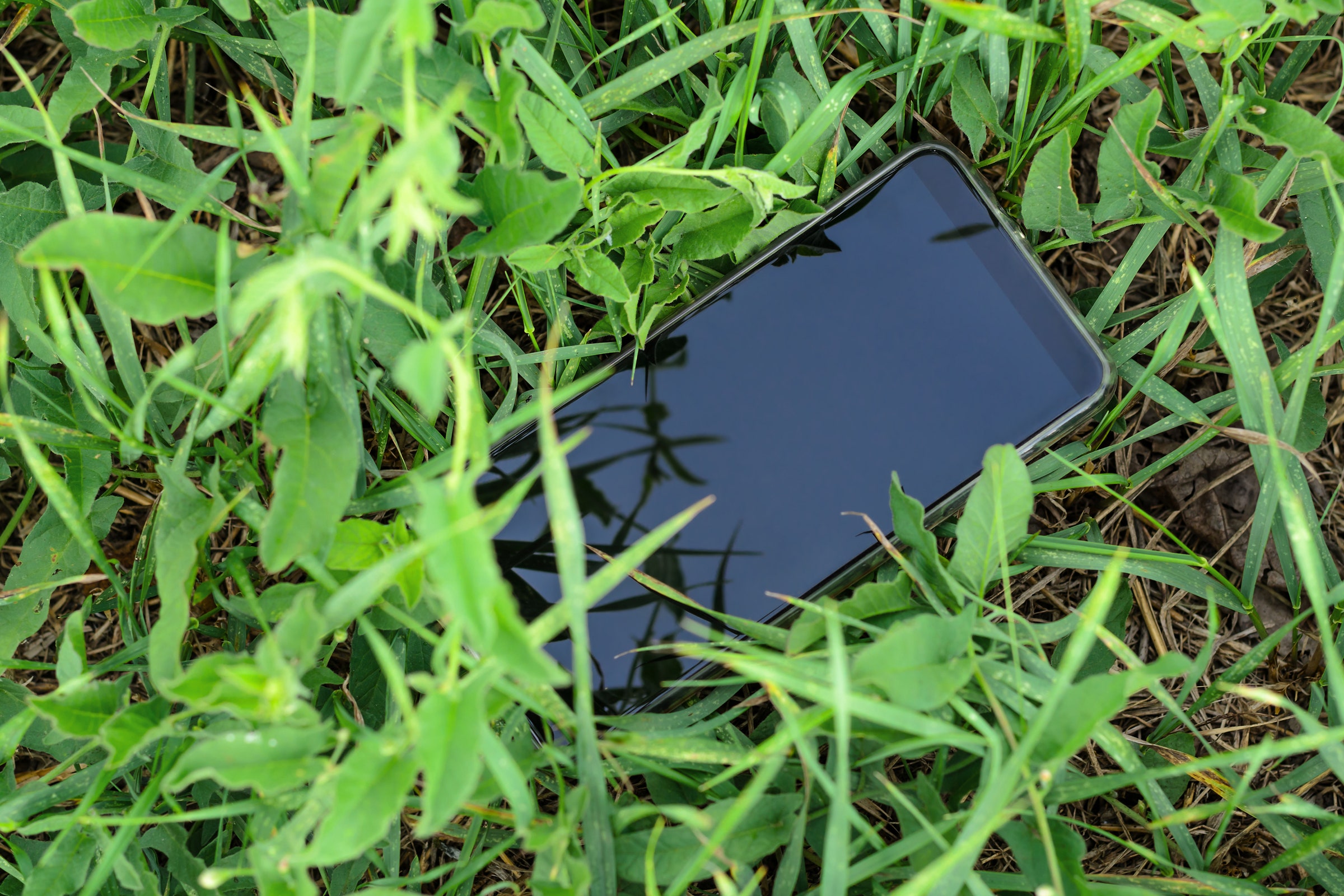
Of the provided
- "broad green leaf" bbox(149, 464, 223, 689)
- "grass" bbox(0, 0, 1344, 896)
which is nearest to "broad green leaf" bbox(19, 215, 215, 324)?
"grass" bbox(0, 0, 1344, 896)

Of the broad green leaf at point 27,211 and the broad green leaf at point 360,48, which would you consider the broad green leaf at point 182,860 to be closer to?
the broad green leaf at point 27,211

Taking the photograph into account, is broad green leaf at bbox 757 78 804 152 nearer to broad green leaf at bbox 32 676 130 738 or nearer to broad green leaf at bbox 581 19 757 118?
broad green leaf at bbox 581 19 757 118

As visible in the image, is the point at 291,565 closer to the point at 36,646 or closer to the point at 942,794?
the point at 36,646

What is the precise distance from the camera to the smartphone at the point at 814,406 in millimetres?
973

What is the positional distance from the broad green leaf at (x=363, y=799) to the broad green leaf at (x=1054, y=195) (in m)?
0.83

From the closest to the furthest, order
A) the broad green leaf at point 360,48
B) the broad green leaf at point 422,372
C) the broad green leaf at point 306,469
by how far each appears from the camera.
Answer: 1. the broad green leaf at point 422,372
2. the broad green leaf at point 360,48
3. the broad green leaf at point 306,469

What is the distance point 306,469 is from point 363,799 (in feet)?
0.87

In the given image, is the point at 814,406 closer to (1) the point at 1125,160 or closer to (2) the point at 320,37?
(1) the point at 1125,160

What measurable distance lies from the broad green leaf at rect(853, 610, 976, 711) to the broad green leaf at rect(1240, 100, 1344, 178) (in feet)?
1.87

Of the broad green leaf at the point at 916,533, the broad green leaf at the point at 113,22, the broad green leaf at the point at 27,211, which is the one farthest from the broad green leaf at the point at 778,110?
the broad green leaf at the point at 27,211

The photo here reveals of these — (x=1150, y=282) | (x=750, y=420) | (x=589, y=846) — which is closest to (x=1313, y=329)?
(x=1150, y=282)

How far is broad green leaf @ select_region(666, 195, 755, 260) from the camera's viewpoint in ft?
3.10

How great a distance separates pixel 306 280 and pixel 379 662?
19.9 inches

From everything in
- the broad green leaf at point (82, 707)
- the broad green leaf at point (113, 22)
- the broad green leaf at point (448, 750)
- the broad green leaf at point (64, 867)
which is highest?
the broad green leaf at point (113, 22)
